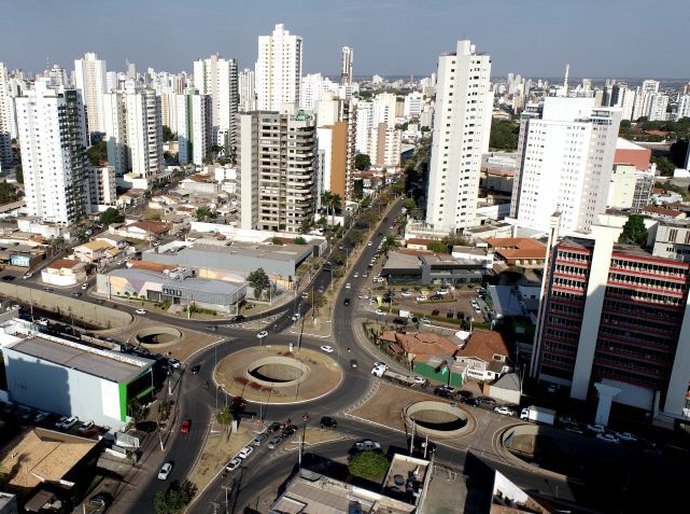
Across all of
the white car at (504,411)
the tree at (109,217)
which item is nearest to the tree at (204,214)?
the tree at (109,217)

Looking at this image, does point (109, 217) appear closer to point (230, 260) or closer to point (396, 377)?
point (230, 260)

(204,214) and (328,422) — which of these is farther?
(204,214)

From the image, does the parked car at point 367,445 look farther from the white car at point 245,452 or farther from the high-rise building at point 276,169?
the high-rise building at point 276,169

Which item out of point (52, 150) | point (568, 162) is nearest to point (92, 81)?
point (52, 150)

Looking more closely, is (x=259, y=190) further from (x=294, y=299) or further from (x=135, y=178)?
(x=135, y=178)

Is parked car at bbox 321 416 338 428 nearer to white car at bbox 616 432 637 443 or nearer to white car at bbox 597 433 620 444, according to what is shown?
white car at bbox 597 433 620 444

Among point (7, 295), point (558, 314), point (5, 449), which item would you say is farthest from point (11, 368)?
point (558, 314)
